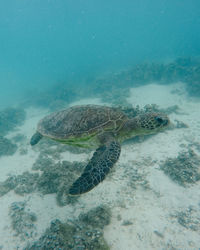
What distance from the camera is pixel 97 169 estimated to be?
10.3ft

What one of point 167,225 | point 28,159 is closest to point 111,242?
point 167,225

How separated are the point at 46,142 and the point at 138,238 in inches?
296

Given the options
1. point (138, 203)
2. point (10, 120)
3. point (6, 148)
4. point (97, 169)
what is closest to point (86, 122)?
point (97, 169)

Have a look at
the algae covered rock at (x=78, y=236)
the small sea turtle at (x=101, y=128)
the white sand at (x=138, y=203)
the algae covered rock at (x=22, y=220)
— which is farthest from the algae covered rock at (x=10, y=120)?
the algae covered rock at (x=78, y=236)

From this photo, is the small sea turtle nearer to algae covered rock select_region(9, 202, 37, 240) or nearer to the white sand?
the white sand

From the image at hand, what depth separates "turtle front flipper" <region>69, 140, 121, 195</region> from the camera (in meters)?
2.83

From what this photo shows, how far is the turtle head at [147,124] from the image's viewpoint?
380 cm

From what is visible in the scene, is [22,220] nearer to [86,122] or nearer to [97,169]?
[97,169]

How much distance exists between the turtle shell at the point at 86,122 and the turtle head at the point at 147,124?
0.96ft

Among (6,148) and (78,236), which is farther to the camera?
(6,148)

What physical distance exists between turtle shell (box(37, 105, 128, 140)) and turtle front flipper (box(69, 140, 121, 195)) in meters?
0.74

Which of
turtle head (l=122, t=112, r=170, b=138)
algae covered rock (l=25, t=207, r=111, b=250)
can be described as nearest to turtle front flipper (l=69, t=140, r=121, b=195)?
turtle head (l=122, t=112, r=170, b=138)

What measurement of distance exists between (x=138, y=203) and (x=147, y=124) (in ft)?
7.57

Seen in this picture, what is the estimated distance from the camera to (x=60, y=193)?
4.75m
